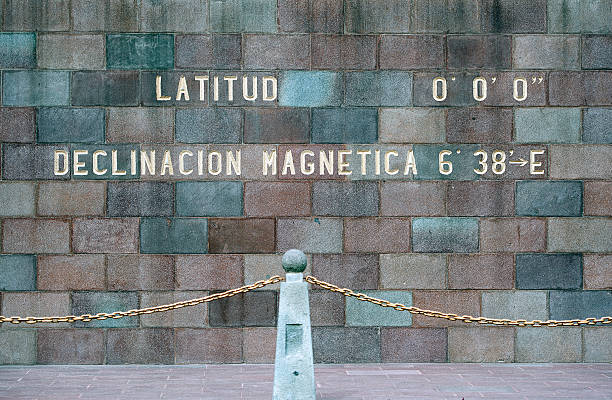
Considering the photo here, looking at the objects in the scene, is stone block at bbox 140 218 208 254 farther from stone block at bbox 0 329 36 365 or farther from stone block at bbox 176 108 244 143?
stone block at bbox 0 329 36 365

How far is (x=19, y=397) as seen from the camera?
7.95 m

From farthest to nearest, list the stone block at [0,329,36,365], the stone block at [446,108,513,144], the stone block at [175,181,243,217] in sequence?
the stone block at [446,108,513,144] → the stone block at [175,181,243,217] → the stone block at [0,329,36,365]

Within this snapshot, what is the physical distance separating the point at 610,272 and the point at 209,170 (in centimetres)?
477

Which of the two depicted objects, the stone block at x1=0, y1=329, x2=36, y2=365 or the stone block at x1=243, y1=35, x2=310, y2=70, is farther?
the stone block at x1=243, y1=35, x2=310, y2=70

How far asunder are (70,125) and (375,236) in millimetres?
3730

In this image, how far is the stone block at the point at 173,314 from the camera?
967cm

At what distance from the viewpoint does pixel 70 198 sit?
9.74 meters

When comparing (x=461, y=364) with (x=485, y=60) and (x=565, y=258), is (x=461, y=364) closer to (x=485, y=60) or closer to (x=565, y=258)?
(x=565, y=258)

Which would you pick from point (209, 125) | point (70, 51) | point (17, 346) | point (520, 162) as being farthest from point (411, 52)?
point (17, 346)

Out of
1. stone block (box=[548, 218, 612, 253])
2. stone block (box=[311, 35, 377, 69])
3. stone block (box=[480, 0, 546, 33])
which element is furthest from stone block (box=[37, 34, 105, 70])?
stone block (box=[548, 218, 612, 253])

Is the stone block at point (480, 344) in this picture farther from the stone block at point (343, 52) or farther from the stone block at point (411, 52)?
the stone block at point (343, 52)

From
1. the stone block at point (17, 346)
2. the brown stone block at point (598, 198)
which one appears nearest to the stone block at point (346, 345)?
the brown stone block at point (598, 198)

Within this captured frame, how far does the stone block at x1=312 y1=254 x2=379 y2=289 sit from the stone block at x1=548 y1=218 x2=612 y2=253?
2074mm

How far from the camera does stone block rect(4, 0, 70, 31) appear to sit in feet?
31.9
